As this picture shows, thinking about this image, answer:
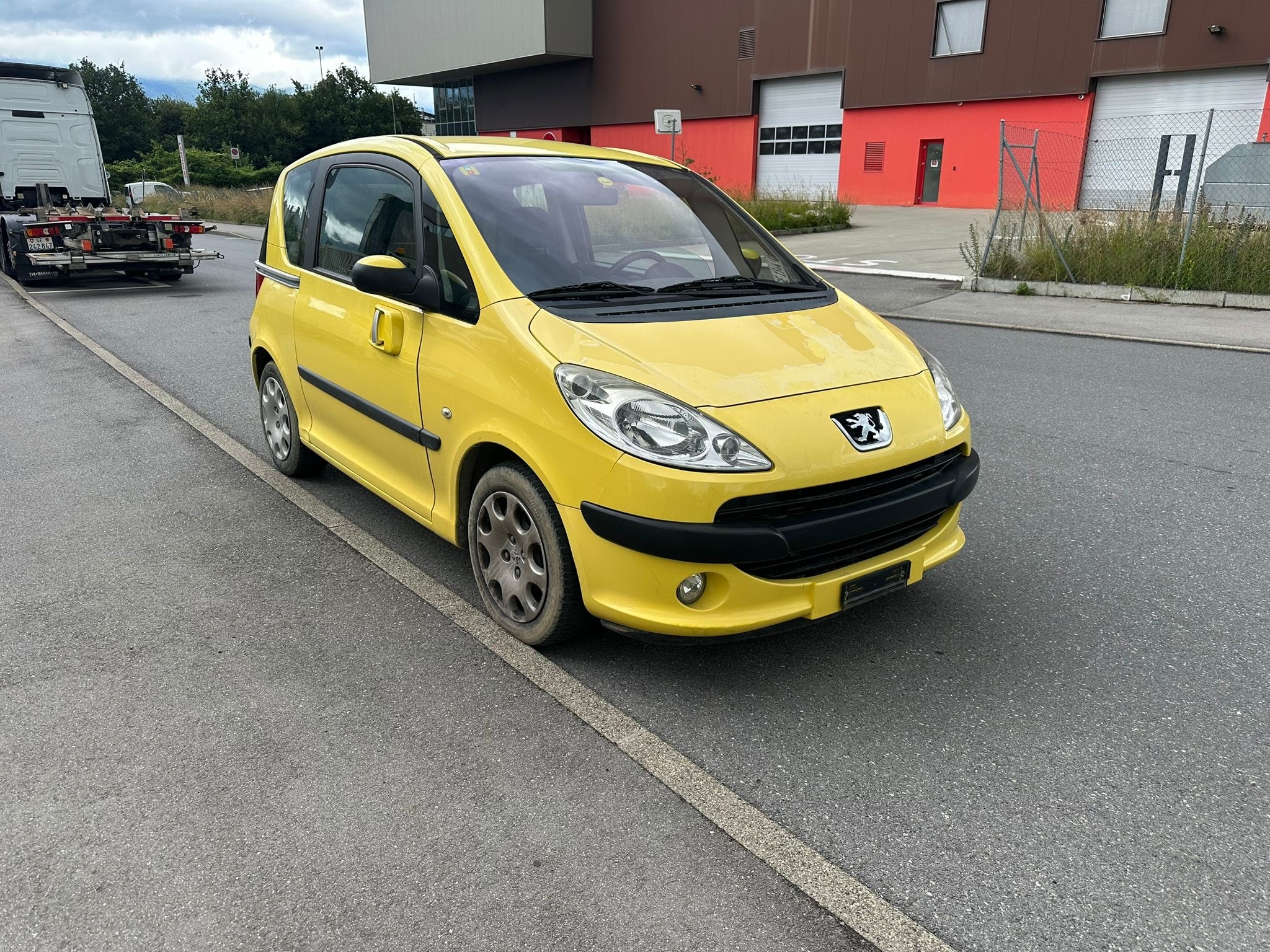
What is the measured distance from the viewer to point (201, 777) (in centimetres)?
270

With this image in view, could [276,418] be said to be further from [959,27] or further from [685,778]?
[959,27]

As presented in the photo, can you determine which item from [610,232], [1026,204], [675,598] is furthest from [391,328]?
[1026,204]

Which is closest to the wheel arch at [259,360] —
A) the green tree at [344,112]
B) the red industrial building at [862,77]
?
the red industrial building at [862,77]

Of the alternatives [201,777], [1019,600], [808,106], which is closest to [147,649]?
[201,777]

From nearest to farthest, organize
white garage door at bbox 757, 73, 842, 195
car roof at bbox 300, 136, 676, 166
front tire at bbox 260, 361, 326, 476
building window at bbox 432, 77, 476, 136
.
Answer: car roof at bbox 300, 136, 676, 166 → front tire at bbox 260, 361, 326, 476 → white garage door at bbox 757, 73, 842, 195 → building window at bbox 432, 77, 476, 136

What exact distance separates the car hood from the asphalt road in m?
0.99

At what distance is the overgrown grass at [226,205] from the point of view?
3438 centimetres

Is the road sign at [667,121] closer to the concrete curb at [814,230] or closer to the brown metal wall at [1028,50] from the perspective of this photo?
the concrete curb at [814,230]

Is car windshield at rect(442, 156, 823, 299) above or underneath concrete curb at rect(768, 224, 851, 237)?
above

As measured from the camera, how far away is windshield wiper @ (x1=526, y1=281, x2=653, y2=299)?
11.2 ft

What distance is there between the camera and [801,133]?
116ft

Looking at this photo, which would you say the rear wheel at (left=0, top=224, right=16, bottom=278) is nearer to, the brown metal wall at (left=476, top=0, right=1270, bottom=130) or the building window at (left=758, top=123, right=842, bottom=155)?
the brown metal wall at (left=476, top=0, right=1270, bottom=130)

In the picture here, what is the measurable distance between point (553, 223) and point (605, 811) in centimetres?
228

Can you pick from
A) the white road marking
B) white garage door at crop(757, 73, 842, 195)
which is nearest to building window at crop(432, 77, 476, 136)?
white garage door at crop(757, 73, 842, 195)
